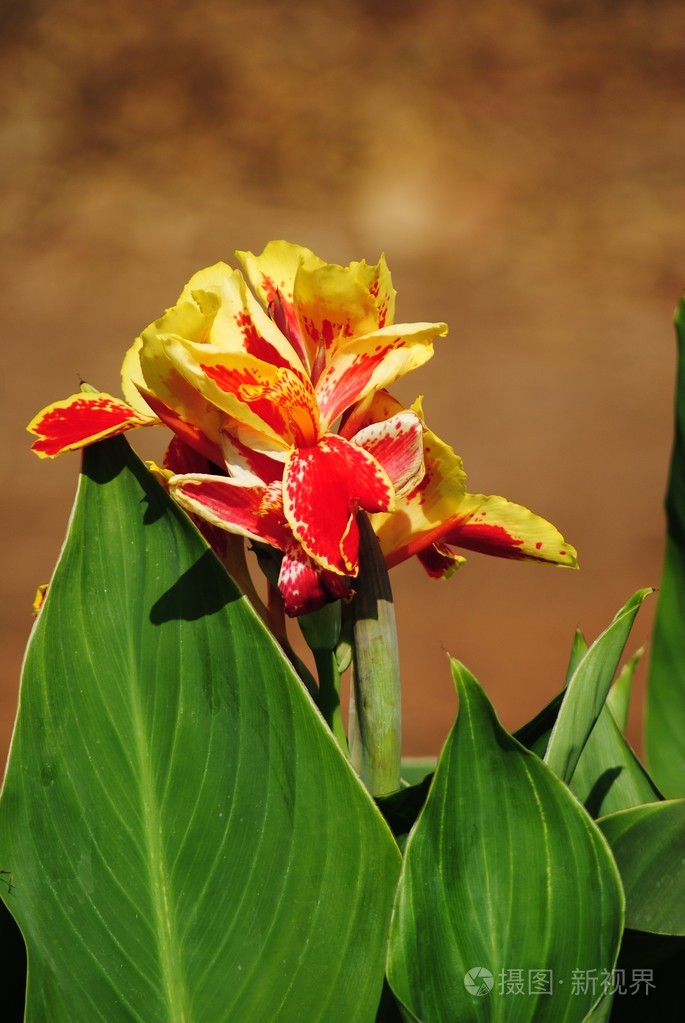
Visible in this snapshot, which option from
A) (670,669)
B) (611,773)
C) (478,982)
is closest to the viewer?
(478,982)

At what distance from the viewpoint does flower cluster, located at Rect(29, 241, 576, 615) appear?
0.29 metres

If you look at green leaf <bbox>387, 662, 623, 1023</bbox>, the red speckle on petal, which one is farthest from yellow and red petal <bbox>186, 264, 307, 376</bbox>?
green leaf <bbox>387, 662, 623, 1023</bbox>

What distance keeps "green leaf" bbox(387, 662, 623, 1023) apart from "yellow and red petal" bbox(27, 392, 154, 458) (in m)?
0.13

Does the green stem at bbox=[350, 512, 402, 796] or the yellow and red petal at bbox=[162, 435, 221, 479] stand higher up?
the yellow and red petal at bbox=[162, 435, 221, 479]

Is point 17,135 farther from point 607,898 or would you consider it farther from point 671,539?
point 607,898

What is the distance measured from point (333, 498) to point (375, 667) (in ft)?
0.19

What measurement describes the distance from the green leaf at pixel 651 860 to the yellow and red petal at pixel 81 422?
0.19 metres

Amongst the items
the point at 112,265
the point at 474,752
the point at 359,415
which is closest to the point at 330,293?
the point at 359,415

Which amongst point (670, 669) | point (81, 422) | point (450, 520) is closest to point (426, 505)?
point (450, 520)

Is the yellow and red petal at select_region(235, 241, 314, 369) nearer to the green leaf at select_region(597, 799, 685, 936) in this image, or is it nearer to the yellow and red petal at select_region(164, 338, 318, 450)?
the yellow and red petal at select_region(164, 338, 318, 450)

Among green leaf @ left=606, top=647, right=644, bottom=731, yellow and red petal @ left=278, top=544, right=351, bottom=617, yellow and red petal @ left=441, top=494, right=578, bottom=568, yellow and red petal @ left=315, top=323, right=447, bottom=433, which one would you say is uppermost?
yellow and red petal @ left=315, top=323, right=447, bottom=433

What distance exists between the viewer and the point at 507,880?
0.27m

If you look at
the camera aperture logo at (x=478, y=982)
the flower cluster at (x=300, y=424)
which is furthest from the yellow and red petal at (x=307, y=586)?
the camera aperture logo at (x=478, y=982)

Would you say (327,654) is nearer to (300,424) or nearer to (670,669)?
(300,424)
